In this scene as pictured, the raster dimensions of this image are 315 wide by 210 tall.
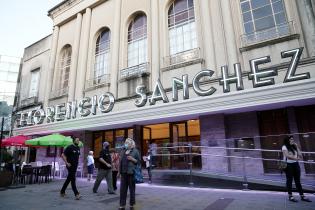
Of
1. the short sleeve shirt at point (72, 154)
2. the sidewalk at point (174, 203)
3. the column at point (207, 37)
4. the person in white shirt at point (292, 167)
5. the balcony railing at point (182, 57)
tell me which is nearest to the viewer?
the sidewalk at point (174, 203)

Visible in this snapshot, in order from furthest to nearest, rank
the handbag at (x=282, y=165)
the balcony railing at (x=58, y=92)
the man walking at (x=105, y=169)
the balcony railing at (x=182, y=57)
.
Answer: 1. the balcony railing at (x=58, y=92)
2. the balcony railing at (x=182, y=57)
3. the man walking at (x=105, y=169)
4. the handbag at (x=282, y=165)

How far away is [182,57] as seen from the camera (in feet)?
42.3

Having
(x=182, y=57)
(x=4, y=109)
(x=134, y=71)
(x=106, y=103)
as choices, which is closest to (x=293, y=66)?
(x=182, y=57)

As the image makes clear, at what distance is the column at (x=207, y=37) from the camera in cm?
1157

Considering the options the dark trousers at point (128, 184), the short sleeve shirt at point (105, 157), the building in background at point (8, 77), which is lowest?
the dark trousers at point (128, 184)

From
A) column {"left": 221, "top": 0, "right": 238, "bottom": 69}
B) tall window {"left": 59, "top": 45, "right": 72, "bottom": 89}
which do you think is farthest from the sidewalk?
tall window {"left": 59, "top": 45, "right": 72, "bottom": 89}

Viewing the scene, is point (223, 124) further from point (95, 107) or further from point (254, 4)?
point (95, 107)

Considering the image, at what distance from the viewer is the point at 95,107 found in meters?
14.2

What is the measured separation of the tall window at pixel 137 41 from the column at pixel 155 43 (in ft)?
3.68

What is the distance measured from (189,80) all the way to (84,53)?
A: 8.89 metres

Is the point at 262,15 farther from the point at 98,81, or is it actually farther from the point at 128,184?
the point at 98,81

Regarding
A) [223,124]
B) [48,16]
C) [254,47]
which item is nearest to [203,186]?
[223,124]

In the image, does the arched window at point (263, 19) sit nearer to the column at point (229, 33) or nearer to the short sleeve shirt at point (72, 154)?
the column at point (229, 33)

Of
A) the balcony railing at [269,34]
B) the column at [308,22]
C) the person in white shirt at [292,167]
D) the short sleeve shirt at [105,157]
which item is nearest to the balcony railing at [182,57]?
the balcony railing at [269,34]
